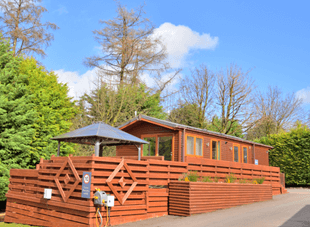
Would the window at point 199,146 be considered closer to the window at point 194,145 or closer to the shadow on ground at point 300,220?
the window at point 194,145

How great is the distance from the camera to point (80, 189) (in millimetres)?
8883

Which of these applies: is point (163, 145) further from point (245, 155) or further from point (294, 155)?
point (294, 155)

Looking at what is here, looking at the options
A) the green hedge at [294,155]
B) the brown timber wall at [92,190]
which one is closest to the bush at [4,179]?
the brown timber wall at [92,190]

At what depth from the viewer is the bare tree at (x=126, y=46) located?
2609 centimetres

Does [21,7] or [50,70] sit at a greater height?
[21,7]

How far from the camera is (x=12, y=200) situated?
12.0 m

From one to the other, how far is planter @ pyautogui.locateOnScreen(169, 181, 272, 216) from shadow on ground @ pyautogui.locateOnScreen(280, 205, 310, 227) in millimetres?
2622

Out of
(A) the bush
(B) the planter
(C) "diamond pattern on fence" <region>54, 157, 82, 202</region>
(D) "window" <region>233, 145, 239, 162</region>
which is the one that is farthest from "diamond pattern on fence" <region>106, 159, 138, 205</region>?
(D) "window" <region>233, 145, 239, 162</region>

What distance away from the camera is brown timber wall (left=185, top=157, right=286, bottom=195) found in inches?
508

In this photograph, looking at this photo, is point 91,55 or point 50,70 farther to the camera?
point 91,55

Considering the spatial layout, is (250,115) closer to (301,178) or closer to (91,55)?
(301,178)

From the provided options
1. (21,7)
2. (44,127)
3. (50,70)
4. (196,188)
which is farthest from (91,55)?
(196,188)

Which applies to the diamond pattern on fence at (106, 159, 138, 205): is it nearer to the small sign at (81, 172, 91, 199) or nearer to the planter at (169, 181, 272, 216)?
the small sign at (81, 172, 91, 199)

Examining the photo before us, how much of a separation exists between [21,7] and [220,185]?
1989cm
